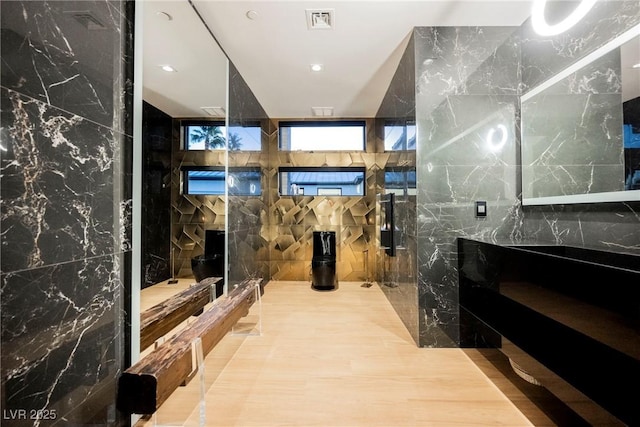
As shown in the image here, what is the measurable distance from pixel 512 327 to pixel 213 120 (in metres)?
3.13

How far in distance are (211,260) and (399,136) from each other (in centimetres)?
258

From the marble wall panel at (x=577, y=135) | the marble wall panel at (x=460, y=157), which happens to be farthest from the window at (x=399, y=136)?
the marble wall panel at (x=577, y=135)

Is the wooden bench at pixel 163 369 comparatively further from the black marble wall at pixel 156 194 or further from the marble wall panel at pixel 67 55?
the marble wall panel at pixel 67 55

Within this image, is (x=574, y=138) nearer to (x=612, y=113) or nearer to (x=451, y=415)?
(x=612, y=113)

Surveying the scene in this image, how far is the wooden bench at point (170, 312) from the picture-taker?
5.12 ft

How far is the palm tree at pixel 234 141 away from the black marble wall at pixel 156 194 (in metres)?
1.07

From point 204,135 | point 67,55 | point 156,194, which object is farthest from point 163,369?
point 204,135

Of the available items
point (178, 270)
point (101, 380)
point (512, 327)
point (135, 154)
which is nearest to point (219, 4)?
Result: point (135, 154)

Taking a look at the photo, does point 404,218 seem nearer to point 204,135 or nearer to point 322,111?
point 204,135

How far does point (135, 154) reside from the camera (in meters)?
1.48

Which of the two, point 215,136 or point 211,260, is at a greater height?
point 215,136

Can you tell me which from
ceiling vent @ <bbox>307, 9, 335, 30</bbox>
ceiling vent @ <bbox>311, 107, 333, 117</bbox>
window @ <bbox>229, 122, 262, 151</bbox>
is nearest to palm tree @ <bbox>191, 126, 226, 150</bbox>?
window @ <bbox>229, 122, 262, 151</bbox>

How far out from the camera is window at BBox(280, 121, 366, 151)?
4.96 m

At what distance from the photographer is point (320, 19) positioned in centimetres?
236
